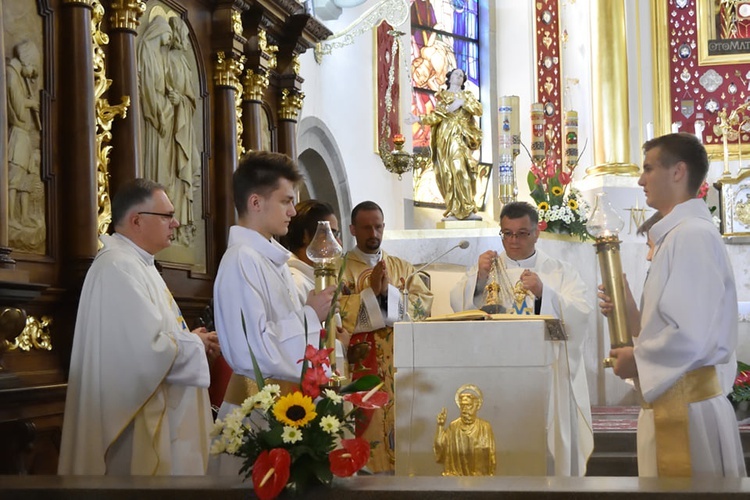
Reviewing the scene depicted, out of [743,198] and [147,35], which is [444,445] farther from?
[743,198]

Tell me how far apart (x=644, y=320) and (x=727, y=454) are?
1.74 ft

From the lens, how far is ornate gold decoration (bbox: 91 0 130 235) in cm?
483

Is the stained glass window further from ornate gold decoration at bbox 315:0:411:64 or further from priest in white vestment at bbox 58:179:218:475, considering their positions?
priest in white vestment at bbox 58:179:218:475

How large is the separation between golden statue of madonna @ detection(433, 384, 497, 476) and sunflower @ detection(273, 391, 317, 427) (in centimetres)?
74

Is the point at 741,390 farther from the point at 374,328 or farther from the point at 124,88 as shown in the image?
the point at 124,88

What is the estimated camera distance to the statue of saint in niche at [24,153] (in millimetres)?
4227

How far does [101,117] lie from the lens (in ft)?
16.0

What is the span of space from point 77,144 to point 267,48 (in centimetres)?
268

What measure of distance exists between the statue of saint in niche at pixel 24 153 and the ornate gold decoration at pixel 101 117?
0.40m

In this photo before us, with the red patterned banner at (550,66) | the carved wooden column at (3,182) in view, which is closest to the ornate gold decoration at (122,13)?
the carved wooden column at (3,182)

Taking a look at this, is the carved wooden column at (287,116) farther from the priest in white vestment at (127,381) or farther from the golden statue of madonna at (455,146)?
the priest in white vestment at (127,381)

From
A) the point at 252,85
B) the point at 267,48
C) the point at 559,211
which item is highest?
the point at 267,48

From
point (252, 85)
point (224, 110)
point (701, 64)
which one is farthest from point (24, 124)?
point (701, 64)

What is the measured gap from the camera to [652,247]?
3.79 metres
